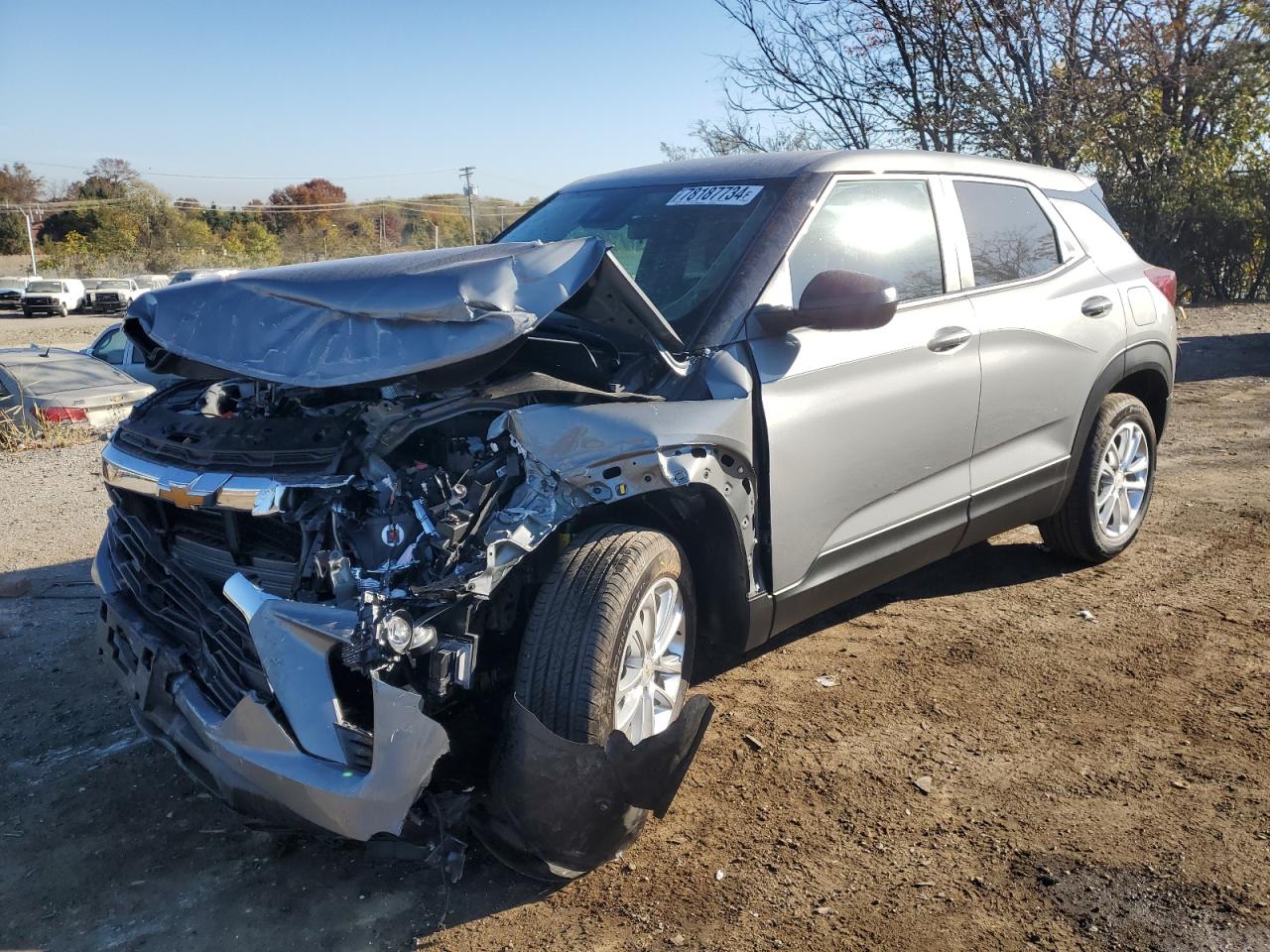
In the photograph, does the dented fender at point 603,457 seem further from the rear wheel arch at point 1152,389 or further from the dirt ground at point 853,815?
the rear wheel arch at point 1152,389

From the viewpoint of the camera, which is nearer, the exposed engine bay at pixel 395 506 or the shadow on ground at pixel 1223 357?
the exposed engine bay at pixel 395 506

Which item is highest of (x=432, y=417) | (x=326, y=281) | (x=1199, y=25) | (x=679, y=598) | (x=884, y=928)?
(x=1199, y=25)

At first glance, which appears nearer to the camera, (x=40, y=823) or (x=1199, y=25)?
(x=40, y=823)

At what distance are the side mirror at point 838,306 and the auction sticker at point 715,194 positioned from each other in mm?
624

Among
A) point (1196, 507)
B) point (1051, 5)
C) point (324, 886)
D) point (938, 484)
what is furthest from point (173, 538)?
point (1051, 5)

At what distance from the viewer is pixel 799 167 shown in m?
3.85

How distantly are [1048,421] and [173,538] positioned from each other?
366cm

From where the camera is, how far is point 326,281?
3086 mm

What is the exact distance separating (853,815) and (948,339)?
188cm

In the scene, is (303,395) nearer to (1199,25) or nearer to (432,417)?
(432,417)

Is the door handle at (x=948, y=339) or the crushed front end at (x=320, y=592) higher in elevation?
the door handle at (x=948, y=339)

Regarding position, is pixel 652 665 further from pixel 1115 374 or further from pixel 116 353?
pixel 116 353

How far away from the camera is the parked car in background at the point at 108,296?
127 feet

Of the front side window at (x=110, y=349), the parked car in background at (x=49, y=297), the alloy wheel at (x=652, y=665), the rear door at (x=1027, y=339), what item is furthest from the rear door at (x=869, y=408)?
the parked car in background at (x=49, y=297)
